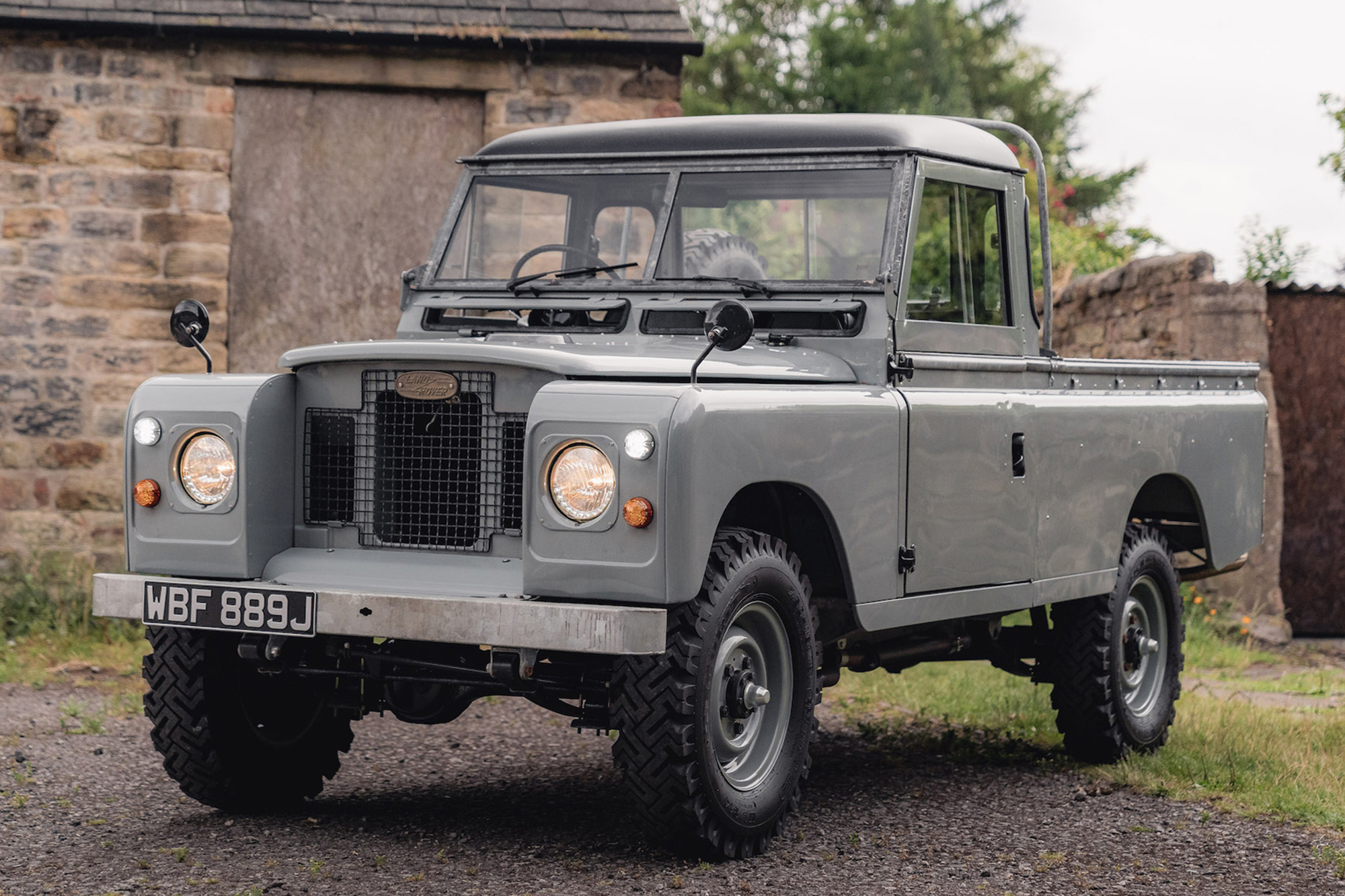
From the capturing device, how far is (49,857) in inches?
192

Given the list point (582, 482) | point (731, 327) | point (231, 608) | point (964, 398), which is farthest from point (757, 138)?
point (231, 608)

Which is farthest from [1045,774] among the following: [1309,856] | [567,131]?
[567,131]

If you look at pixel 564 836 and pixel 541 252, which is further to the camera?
pixel 541 252

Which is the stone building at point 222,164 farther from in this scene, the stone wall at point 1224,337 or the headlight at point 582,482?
the headlight at point 582,482

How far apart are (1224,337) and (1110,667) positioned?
173 inches

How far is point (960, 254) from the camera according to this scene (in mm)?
6023

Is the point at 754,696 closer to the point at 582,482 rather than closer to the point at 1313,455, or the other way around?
the point at 582,482

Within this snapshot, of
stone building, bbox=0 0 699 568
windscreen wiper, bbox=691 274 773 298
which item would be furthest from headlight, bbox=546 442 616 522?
stone building, bbox=0 0 699 568

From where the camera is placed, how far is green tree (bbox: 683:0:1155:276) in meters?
33.8

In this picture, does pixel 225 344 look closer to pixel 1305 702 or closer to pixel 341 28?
pixel 341 28

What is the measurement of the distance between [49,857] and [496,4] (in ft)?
21.8

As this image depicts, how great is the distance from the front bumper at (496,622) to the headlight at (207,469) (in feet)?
1.41

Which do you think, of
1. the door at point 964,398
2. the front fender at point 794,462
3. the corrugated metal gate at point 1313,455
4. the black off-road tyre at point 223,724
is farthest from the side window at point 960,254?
the corrugated metal gate at point 1313,455

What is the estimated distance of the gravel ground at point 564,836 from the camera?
4613mm
